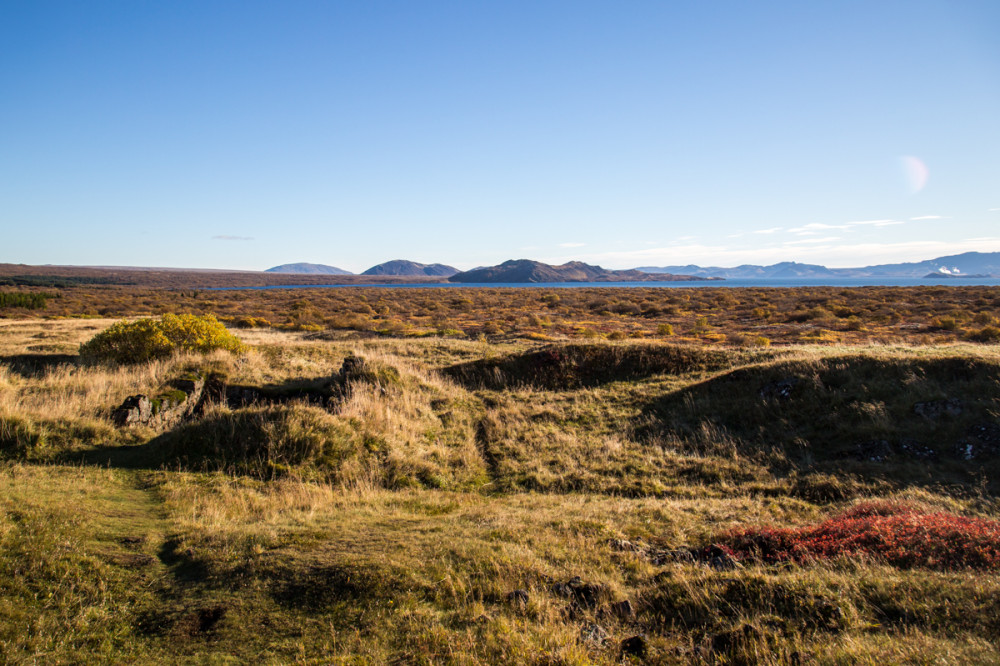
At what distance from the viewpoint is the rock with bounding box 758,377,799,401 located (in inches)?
575

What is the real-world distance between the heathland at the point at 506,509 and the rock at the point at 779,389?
17 cm

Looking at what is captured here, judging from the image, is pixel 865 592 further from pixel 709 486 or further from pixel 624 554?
pixel 709 486

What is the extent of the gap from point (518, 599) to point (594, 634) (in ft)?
2.90

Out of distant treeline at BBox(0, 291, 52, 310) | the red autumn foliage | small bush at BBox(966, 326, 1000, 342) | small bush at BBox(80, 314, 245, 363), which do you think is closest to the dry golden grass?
the red autumn foliage

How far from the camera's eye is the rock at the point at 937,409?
1194 cm

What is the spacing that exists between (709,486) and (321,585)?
28.0 ft

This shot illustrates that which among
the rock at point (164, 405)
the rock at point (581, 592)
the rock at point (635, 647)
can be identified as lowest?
the rock at point (581, 592)

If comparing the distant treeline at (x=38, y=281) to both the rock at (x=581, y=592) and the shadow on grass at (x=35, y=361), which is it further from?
the rock at (x=581, y=592)

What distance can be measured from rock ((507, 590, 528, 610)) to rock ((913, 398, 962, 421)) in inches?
505

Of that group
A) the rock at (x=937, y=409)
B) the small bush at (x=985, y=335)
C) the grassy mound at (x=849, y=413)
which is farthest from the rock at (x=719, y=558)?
the small bush at (x=985, y=335)

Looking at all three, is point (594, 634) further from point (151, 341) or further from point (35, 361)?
point (35, 361)

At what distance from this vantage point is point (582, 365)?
19.3 meters

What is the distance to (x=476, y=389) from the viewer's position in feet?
58.3

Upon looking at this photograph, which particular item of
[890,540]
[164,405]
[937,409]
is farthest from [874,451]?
[164,405]
